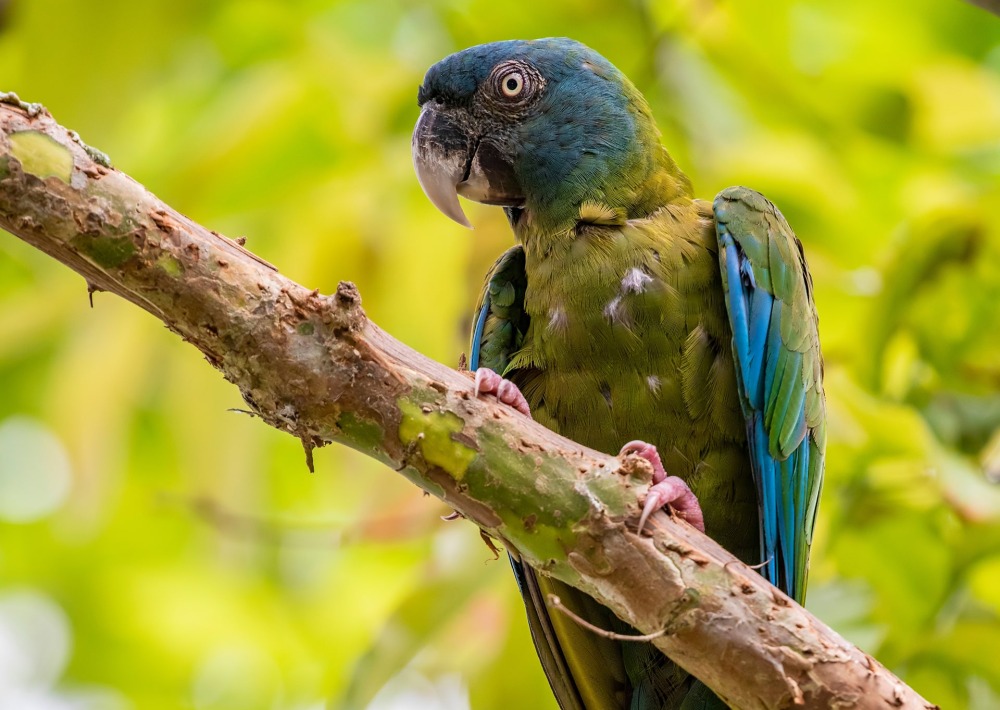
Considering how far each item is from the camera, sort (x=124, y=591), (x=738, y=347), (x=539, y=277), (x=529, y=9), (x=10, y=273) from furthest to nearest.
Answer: (x=124, y=591), (x=10, y=273), (x=529, y=9), (x=539, y=277), (x=738, y=347)

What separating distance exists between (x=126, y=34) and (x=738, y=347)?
190 centimetres

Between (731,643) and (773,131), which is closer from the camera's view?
(731,643)

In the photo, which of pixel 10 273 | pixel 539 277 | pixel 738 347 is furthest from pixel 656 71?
pixel 10 273

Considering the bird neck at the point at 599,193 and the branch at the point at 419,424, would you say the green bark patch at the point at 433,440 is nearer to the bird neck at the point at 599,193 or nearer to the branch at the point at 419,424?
the branch at the point at 419,424

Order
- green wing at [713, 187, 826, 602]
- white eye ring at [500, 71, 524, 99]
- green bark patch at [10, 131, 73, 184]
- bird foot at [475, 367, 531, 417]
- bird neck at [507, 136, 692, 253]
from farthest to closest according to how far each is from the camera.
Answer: white eye ring at [500, 71, 524, 99] → bird neck at [507, 136, 692, 253] → green wing at [713, 187, 826, 602] → bird foot at [475, 367, 531, 417] → green bark patch at [10, 131, 73, 184]

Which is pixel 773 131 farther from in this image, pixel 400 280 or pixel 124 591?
pixel 124 591

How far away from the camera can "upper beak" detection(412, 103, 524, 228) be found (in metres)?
2.96

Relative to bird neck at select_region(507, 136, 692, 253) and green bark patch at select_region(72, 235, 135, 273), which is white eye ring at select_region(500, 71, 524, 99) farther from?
green bark patch at select_region(72, 235, 135, 273)

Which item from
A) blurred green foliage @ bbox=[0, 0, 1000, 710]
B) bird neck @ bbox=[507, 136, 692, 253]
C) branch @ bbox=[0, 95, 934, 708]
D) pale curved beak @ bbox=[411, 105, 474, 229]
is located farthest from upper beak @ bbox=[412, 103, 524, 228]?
branch @ bbox=[0, 95, 934, 708]

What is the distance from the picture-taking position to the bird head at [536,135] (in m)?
2.85

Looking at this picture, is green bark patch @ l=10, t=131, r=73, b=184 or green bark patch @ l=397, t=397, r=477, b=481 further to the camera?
green bark patch @ l=397, t=397, r=477, b=481

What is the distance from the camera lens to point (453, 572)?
112 inches

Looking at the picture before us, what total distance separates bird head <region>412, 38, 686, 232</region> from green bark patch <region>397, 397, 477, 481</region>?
3.63 feet

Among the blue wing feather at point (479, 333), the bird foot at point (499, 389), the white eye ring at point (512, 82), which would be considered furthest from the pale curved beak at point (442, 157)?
the bird foot at point (499, 389)
